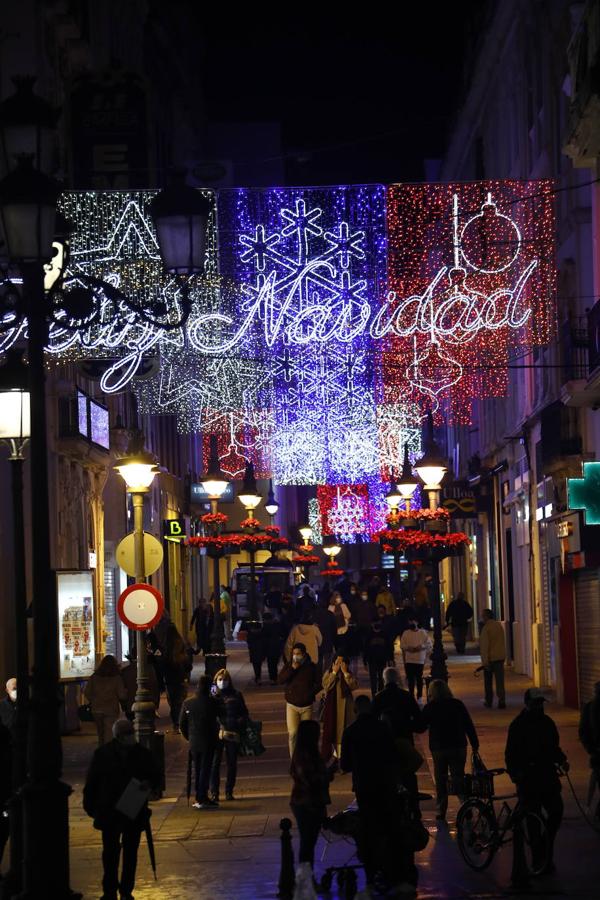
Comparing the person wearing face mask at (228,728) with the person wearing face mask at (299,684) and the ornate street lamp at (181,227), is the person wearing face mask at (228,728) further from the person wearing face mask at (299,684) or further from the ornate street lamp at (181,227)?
the ornate street lamp at (181,227)

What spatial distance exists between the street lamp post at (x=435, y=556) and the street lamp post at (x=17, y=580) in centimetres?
1154

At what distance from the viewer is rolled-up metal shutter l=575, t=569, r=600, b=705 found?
26812 millimetres

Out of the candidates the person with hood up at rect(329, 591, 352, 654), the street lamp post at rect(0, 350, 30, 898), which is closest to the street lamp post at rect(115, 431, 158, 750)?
the street lamp post at rect(0, 350, 30, 898)

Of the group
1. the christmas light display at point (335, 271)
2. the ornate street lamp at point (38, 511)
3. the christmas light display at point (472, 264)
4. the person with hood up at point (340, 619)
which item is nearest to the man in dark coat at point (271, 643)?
the person with hood up at point (340, 619)

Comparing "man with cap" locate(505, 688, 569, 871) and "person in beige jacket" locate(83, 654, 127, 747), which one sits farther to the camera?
"person in beige jacket" locate(83, 654, 127, 747)

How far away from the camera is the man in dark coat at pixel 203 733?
19234 millimetres

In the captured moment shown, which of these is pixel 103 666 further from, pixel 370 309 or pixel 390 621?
pixel 390 621

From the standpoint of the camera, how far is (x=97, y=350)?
866 inches

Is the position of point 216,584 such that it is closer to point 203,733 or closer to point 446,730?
point 203,733

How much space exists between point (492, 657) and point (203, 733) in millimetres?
11194

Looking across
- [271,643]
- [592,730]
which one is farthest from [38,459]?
[271,643]

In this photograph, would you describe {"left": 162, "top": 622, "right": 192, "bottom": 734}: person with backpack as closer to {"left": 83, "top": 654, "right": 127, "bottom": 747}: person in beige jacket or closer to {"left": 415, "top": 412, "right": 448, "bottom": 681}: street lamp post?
{"left": 415, "top": 412, "right": 448, "bottom": 681}: street lamp post

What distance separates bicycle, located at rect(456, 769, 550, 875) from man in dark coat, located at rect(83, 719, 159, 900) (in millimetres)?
2787

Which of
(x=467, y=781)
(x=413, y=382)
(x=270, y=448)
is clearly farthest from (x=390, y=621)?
(x=467, y=781)
